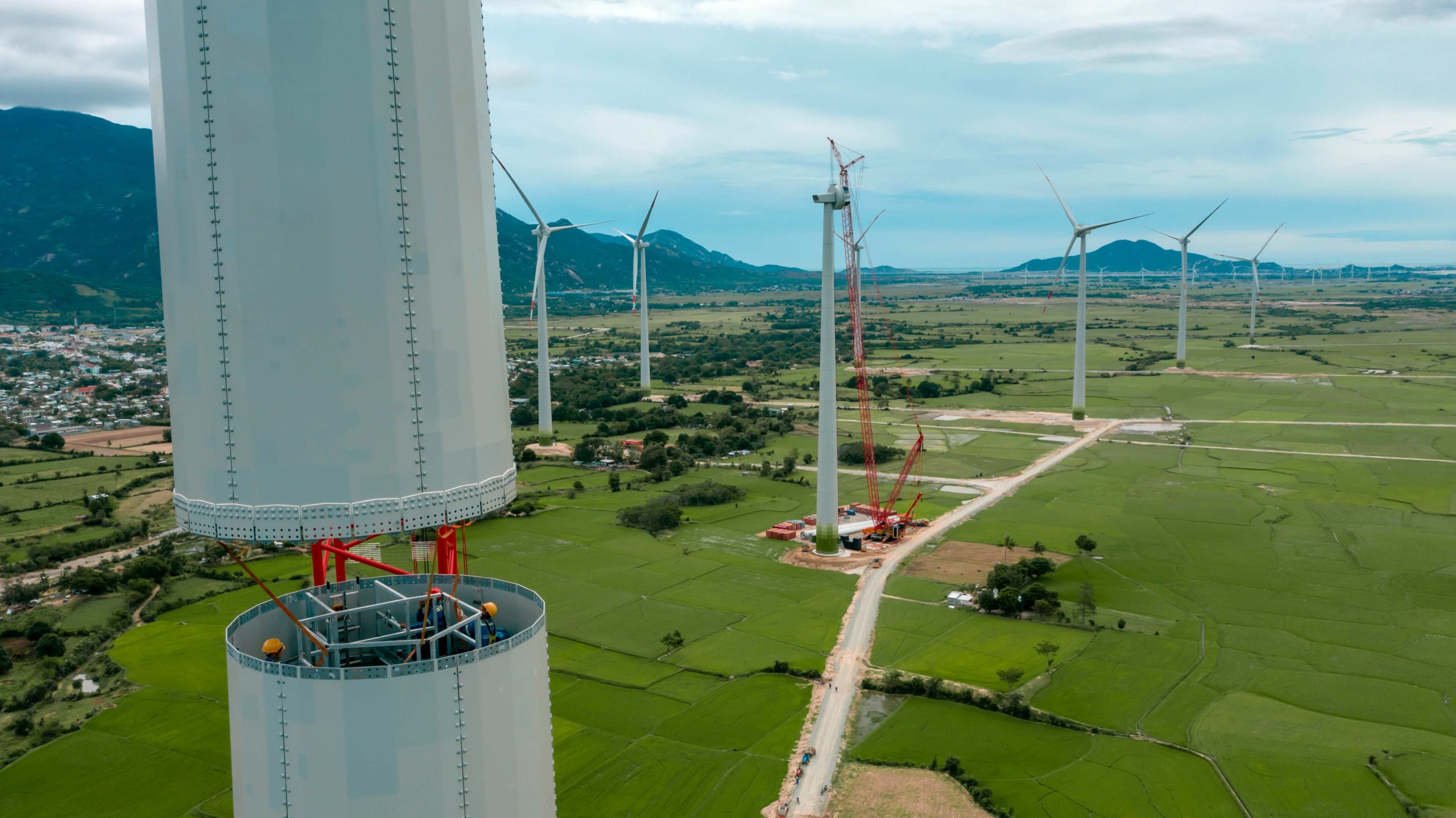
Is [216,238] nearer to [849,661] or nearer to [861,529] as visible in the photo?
[849,661]

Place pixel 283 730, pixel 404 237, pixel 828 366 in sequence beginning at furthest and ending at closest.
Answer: pixel 828 366
pixel 404 237
pixel 283 730

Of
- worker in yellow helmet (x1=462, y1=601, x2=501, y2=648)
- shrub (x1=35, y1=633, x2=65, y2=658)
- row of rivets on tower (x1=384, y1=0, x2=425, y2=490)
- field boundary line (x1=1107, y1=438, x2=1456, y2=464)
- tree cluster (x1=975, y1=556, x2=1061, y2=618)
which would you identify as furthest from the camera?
field boundary line (x1=1107, y1=438, x2=1456, y2=464)

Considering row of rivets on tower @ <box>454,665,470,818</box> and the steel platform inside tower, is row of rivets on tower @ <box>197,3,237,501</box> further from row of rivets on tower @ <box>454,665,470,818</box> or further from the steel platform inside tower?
row of rivets on tower @ <box>454,665,470,818</box>

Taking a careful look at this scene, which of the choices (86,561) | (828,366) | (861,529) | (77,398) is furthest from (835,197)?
(77,398)

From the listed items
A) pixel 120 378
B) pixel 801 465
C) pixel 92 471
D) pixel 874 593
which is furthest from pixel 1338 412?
pixel 120 378

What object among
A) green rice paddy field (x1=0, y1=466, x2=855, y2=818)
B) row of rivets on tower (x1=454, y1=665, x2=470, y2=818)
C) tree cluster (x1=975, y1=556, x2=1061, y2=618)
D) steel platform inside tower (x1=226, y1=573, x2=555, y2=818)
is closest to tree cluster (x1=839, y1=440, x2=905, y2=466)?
green rice paddy field (x1=0, y1=466, x2=855, y2=818)

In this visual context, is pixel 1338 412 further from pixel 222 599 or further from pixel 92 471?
pixel 92 471
